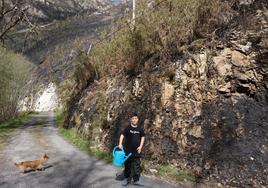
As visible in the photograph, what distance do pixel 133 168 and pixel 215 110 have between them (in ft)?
A: 9.98

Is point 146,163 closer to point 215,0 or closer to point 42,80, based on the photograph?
point 215,0

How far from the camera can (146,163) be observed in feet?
39.0

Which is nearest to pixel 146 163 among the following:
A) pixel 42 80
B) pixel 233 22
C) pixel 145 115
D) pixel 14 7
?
pixel 145 115

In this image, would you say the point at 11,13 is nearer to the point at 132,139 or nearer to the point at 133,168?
the point at 132,139

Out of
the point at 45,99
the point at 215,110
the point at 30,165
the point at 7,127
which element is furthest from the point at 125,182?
the point at 45,99

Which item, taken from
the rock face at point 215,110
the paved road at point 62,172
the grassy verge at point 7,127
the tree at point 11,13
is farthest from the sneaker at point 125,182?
the tree at point 11,13

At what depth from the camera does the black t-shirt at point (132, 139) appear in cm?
951

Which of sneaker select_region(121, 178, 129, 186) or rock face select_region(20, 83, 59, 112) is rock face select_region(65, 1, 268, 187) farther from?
rock face select_region(20, 83, 59, 112)

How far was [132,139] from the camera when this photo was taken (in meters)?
9.52

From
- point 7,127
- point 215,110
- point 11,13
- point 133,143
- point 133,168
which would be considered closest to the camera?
point 133,143

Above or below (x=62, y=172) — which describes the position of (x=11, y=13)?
above

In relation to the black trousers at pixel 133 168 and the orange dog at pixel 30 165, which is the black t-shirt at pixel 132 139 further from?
the orange dog at pixel 30 165

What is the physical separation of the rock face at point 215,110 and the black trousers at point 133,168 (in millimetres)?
1824

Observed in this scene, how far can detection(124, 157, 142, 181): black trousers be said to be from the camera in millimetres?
9625
